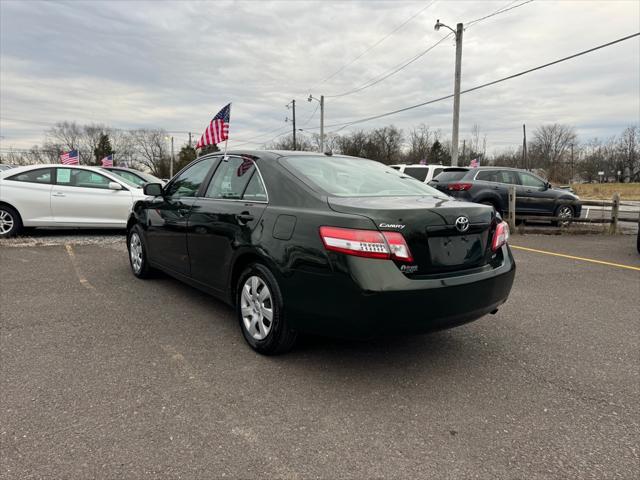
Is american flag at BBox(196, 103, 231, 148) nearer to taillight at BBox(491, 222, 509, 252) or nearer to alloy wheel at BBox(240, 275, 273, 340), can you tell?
alloy wheel at BBox(240, 275, 273, 340)

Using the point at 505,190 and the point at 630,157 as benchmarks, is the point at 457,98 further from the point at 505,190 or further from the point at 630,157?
the point at 630,157

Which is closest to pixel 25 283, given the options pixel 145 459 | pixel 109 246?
pixel 109 246

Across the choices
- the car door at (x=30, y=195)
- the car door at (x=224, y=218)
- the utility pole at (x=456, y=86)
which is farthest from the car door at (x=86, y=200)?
the utility pole at (x=456, y=86)

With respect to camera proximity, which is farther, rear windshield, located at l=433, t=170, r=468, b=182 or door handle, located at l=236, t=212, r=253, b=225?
rear windshield, located at l=433, t=170, r=468, b=182

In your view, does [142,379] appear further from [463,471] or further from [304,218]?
[463,471]

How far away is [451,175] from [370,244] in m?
10.3

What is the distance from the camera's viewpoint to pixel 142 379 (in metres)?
2.95

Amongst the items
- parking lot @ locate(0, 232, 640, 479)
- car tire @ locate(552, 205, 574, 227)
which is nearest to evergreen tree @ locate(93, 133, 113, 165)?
car tire @ locate(552, 205, 574, 227)

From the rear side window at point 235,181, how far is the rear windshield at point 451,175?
358 inches

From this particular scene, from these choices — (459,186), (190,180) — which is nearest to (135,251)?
(190,180)

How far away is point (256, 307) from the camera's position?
3340mm

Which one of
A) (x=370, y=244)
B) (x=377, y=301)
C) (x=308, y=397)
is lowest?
(x=308, y=397)

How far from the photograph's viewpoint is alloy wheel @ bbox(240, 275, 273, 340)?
3227mm

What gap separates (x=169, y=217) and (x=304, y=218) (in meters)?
2.24
